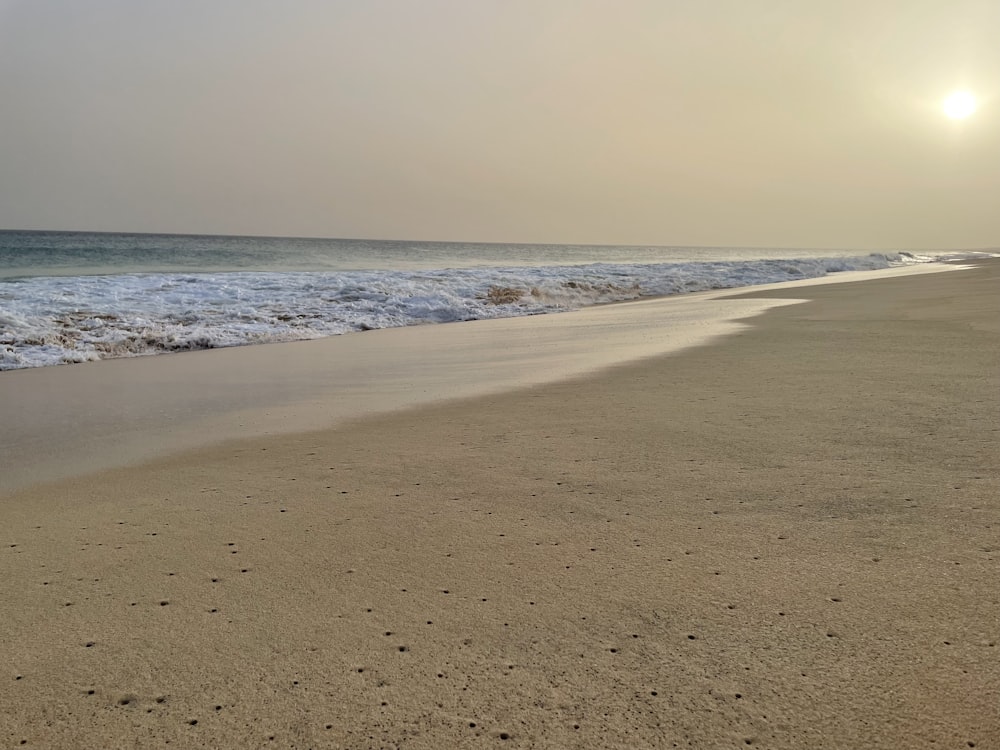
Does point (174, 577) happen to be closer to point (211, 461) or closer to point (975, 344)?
point (211, 461)

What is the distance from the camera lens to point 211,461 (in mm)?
3691

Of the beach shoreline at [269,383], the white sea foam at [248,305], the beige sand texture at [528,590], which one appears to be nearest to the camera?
the beige sand texture at [528,590]

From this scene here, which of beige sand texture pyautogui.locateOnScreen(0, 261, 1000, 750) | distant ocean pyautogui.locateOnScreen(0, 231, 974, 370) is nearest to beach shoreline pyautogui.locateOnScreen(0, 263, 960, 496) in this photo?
beige sand texture pyautogui.locateOnScreen(0, 261, 1000, 750)

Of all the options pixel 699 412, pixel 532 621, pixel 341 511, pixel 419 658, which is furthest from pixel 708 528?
pixel 699 412

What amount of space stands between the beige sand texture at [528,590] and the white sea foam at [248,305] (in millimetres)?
5852

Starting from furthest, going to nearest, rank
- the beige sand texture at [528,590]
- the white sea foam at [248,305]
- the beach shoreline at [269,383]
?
1. the white sea foam at [248,305]
2. the beach shoreline at [269,383]
3. the beige sand texture at [528,590]

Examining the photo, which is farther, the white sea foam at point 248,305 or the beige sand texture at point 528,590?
the white sea foam at point 248,305

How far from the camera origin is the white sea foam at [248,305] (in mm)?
8758

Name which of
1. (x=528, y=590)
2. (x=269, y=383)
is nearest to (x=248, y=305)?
(x=269, y=383)

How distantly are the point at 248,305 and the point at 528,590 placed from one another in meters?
11.1

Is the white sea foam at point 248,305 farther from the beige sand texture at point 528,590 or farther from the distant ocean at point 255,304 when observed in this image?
the beige sand texture at point 528,590

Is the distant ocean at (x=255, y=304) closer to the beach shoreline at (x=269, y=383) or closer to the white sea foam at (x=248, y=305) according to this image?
the white sea foam at (x=248, y=305)

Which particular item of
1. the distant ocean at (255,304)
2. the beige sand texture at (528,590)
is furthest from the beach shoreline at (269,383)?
the distant ocean at (255,304)

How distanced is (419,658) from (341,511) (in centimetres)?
115
